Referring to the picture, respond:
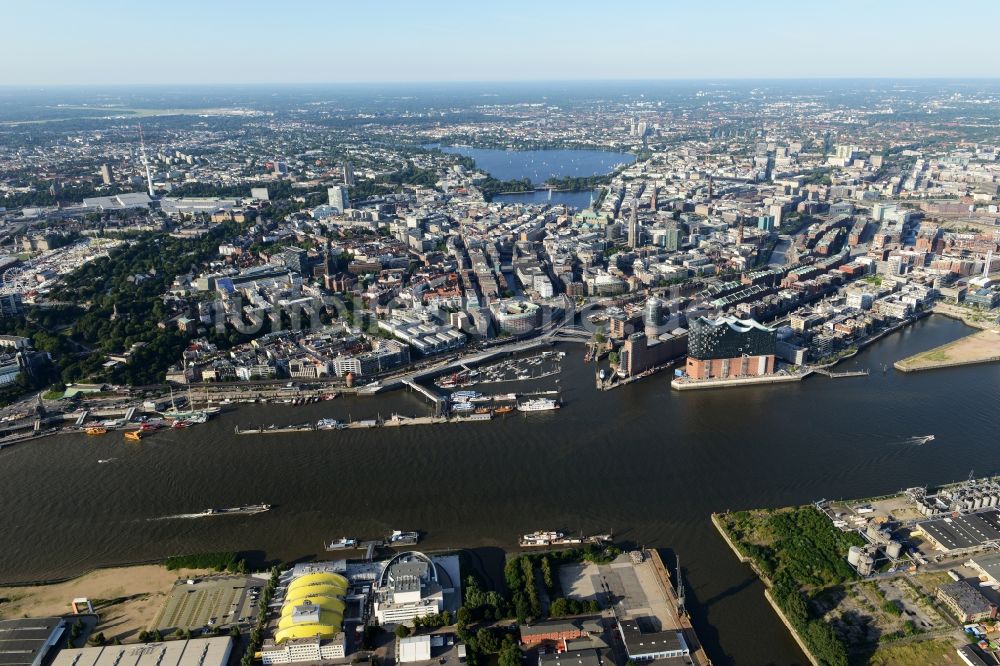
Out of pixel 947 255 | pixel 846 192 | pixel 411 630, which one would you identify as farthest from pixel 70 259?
pixel 846 192

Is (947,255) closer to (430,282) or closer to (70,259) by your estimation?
(430,282)

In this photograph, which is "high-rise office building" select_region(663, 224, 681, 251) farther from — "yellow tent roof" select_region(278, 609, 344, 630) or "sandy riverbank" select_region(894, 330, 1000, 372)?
"yellow tent roof" select_region(278, 609, 344, 630)

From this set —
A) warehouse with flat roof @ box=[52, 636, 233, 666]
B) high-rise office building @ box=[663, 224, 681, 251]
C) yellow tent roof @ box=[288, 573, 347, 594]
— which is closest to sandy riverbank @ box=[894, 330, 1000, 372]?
high-rise office building @ box=[663, 224, 681, 251]

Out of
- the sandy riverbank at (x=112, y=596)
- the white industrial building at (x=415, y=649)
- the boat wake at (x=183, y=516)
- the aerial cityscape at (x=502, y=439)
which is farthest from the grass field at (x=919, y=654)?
the boat wake at (x=183, y=516)

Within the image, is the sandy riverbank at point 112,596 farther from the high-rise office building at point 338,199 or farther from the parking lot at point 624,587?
the high-rise office building at point 338,199

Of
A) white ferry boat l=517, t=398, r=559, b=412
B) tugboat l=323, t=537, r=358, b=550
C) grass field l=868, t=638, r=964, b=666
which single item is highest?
white ferry boat l=517, t=398, r=559, b=412

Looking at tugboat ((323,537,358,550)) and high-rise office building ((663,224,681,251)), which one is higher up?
high-rise office building ((663,224,681,251))

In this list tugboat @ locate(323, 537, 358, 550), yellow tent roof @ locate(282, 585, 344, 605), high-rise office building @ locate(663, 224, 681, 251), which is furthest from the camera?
high-rise office building @ locate(663, 224, 681, 251)
